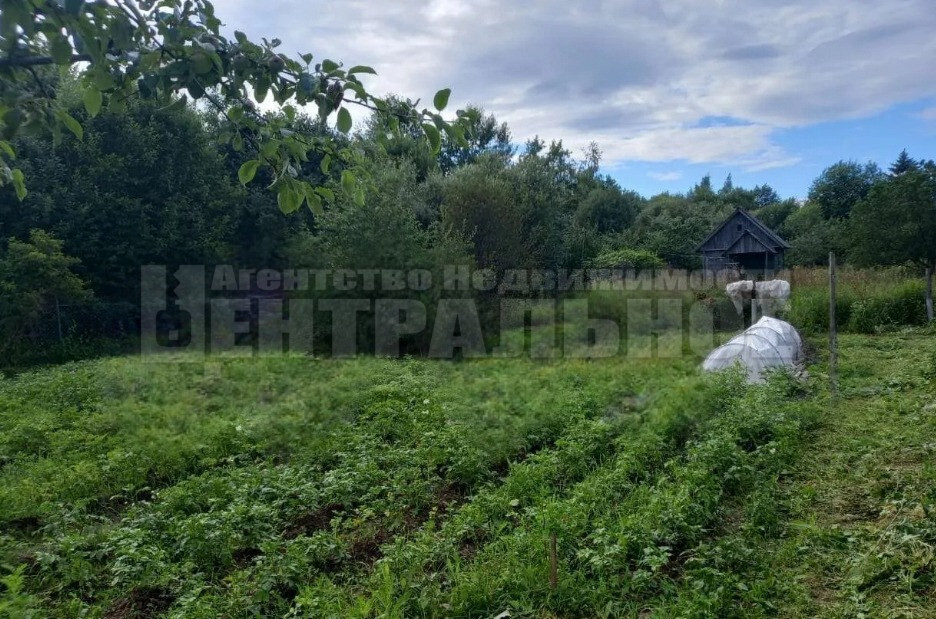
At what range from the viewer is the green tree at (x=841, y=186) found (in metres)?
31.2

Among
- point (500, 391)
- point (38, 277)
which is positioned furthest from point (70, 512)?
point (38, 277)

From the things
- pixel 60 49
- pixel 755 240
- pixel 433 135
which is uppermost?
pixel 755 240

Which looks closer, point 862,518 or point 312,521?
point 862,518

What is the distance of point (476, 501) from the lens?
11.9ft

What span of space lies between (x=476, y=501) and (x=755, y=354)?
4.43 metres

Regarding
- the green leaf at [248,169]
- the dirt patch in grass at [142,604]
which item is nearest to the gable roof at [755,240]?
the dirt patch in grass at [142,604]

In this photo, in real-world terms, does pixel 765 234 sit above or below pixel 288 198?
above

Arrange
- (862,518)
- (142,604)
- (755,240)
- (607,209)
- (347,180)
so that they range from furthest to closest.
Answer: (607,209), (755,240), (862,518), (142,604), (347,180)

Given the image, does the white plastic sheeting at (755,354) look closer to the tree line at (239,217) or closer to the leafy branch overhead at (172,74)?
the tree line at (239,217)

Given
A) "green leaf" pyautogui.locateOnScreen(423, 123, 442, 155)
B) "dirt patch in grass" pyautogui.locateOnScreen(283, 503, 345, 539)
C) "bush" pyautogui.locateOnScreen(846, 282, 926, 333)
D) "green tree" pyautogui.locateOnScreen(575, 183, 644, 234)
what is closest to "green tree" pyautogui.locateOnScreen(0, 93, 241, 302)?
"dirt patch in grass" pyautogui.locateOnScreen(283, 503, 345, 539)

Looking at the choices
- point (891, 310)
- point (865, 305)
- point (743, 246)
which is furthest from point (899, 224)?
point (743, 246)

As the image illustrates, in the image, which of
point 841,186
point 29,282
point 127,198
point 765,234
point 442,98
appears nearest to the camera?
point 442,98

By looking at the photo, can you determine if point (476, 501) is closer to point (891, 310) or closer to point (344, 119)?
point (344, 119)

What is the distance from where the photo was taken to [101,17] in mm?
1274
